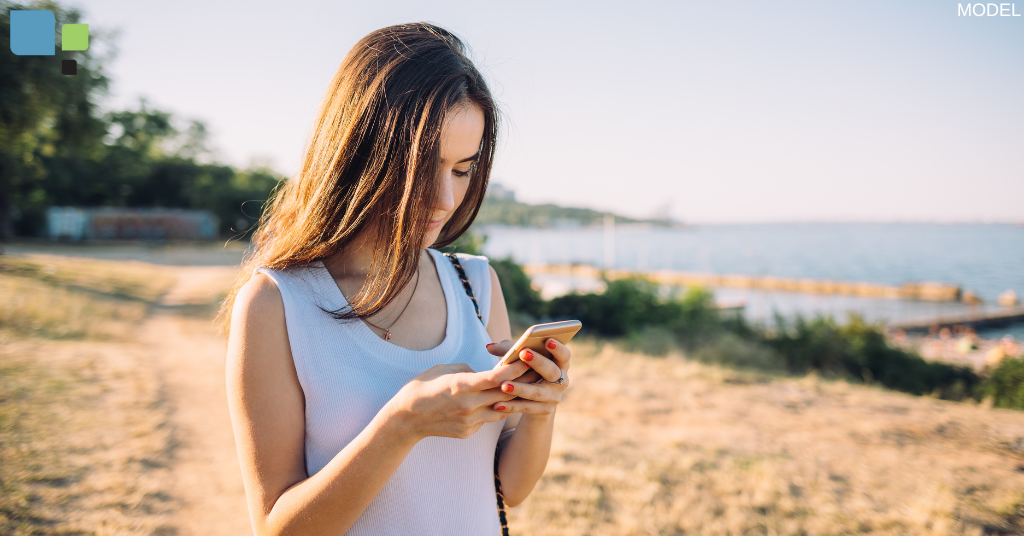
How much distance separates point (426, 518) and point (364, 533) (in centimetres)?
15

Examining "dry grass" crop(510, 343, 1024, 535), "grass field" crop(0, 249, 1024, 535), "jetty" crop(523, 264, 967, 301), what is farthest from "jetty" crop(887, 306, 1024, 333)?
"grass field" crop(0, 249, 1024, 535)

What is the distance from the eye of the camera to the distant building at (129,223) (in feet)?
115

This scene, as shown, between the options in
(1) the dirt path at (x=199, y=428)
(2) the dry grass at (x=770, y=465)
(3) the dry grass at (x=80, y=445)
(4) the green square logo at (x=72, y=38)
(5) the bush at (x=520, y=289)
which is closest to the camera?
(3) the dry grass at (x=80, y=445)

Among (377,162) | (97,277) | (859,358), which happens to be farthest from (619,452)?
(97,277)

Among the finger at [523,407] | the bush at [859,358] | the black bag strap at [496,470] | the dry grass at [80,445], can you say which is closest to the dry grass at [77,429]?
the dry grass at [80,445]

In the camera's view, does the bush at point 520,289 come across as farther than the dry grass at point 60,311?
Yes

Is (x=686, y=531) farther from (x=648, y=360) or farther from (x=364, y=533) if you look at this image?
(x=648, y=360)

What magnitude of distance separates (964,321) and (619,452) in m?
32.4

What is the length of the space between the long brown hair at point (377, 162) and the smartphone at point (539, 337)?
0.45m

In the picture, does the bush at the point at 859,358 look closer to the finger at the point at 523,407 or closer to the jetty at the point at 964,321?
the finger at the point at 523,407

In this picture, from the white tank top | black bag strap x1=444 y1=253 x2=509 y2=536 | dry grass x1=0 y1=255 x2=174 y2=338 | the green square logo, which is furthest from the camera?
the green square logo

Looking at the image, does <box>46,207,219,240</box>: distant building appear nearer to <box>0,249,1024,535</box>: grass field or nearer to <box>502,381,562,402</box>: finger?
<box>0,249,1024,535</box>: grass field

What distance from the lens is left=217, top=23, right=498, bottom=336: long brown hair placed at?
1.34 metres

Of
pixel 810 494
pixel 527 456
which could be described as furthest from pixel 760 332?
pixel 527 456
